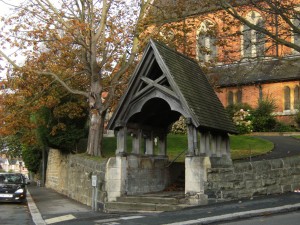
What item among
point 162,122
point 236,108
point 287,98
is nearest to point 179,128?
point 236,108

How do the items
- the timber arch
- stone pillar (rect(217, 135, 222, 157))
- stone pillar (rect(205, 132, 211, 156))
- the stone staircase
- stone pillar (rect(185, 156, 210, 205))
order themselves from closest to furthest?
stone pillar (rect(185, 156, 210, 205)) → the stone staircase → the timber arch → stone pillar (rect(205, 132, 211, 156)) → stone pillar (rect(217, 135, 222, 157))

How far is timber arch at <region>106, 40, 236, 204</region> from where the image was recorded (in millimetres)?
12000

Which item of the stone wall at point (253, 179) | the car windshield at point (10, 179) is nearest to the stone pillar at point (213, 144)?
the stone wall at point (253, 179)

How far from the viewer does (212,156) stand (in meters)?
13.2

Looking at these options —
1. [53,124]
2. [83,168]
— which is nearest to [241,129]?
[53,124]

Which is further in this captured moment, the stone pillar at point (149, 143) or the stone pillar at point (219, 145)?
the stone pillar at point (149, 143)

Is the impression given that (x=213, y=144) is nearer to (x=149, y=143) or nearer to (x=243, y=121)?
(x=149, y=143)

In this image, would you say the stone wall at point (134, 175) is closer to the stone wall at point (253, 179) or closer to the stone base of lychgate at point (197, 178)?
the stone base of lychgate at point (197, 178)

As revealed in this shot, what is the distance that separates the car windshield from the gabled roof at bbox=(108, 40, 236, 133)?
9.84m

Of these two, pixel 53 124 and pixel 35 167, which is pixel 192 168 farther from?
pixel 35 167

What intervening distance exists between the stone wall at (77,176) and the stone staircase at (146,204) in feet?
2.56

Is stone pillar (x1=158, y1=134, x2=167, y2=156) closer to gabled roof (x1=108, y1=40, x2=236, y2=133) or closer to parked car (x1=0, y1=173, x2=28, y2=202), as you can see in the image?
gabled roof (x1=108, y1=40, x2=236, y2=133)

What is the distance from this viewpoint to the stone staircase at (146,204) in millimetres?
11852

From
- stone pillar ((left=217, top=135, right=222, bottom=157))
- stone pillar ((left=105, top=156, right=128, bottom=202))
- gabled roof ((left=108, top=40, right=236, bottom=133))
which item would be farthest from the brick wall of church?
stone pillar ((left=105, top=156, right=128, bottom=202))
